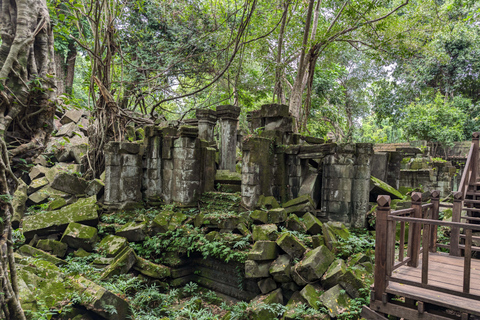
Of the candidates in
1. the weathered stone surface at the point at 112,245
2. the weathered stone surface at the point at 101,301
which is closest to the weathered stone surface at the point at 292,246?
the weathered stone surface at the point at 101,301

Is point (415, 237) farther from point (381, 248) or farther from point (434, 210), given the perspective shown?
point (434, 210)

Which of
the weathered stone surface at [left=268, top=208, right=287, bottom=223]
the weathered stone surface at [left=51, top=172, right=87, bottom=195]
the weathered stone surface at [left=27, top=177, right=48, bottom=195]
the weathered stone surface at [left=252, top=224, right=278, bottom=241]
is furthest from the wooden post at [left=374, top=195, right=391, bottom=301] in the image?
the weathered stone surface at [left=27, top=177, right=48, bottom=195]

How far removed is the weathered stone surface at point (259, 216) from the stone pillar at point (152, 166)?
294 cm

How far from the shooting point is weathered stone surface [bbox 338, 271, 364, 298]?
4211 mm

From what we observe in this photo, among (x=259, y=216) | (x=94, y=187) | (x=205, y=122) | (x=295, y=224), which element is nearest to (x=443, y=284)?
(x=295, y=224)

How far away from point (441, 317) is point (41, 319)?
4046mm

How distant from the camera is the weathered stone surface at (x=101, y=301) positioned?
407 cm

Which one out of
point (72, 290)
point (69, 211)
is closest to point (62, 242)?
point (69, 211)

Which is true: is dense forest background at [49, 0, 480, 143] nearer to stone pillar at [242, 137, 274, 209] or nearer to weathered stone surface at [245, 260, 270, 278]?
stone pillar at [242, 137, 274, 209]

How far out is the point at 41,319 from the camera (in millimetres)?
3111

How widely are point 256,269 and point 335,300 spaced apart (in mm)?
1406

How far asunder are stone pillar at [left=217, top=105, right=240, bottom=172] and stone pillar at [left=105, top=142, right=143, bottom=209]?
2650mm

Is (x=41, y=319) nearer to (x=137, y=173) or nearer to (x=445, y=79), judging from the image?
(x=137, y=173)

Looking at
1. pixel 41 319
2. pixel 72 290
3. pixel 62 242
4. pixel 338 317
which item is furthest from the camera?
pixel 62 242
